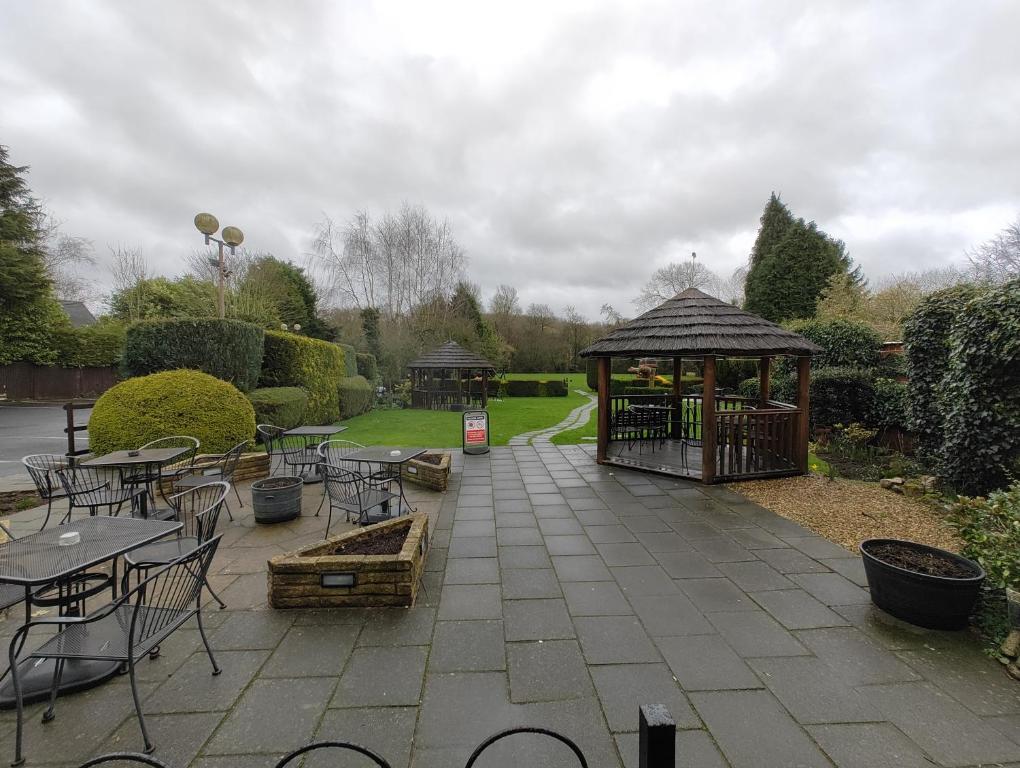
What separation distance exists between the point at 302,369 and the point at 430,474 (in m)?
8.21

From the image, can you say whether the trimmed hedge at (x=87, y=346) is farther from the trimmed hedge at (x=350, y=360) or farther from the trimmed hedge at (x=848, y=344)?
the trimmed hedge at (x=848, y=344)

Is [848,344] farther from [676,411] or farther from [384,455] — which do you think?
[384,455]

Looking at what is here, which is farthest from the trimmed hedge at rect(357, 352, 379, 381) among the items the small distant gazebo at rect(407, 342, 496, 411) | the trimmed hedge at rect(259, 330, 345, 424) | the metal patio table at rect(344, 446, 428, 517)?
the metal patio table at rect(344, 446, 428, 517)

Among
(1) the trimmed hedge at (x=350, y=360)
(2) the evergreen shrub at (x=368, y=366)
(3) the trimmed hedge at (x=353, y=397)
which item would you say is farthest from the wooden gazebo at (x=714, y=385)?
(2) the evergreen shrub at (x=368, y=366)

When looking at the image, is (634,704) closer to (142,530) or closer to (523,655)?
(523,655)

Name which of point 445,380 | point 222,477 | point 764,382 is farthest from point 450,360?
point 222,477

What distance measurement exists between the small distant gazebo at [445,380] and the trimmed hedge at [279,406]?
545 centimetres

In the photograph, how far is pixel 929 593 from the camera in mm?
2742

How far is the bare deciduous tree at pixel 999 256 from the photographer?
13.4 m

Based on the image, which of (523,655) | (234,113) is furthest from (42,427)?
(523,655)

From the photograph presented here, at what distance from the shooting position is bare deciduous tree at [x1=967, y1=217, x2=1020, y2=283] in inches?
529

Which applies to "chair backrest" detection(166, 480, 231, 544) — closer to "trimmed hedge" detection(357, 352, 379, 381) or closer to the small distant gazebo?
the small distant gazebo

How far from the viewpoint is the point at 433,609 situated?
3094 millimetres

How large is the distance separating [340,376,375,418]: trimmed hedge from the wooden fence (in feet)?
40.9
